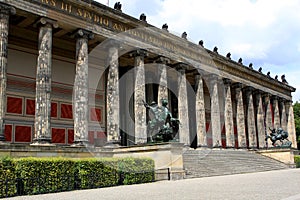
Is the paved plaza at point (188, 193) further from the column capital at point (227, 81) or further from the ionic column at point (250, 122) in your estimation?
the ionic column at point (250, 122)

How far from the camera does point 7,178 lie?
35.3 feet

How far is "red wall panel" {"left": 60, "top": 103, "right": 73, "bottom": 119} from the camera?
958 inches

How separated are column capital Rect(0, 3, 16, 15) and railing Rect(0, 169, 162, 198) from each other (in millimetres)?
9374

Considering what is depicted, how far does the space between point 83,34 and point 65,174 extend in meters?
10.4

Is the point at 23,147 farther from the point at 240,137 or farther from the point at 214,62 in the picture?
the point at 240,137

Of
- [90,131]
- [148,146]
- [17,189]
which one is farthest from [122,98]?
[17,189]

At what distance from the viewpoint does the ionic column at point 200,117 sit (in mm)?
28172

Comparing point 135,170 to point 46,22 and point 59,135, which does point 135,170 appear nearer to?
point 46,22

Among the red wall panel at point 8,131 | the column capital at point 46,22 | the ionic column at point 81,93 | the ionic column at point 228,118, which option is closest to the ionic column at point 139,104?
the ionic column at point 81,93

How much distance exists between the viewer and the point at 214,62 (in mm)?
31562

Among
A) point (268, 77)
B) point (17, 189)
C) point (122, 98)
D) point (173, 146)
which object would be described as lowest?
point (17, 189)

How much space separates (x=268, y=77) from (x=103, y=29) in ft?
81.5

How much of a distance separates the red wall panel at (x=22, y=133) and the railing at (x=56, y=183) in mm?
9882

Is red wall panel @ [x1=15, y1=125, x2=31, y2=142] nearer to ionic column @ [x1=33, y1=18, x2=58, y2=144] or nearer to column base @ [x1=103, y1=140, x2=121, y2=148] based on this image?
ionic column @ [x1=33, y1=18, x2=58, y2=144]
